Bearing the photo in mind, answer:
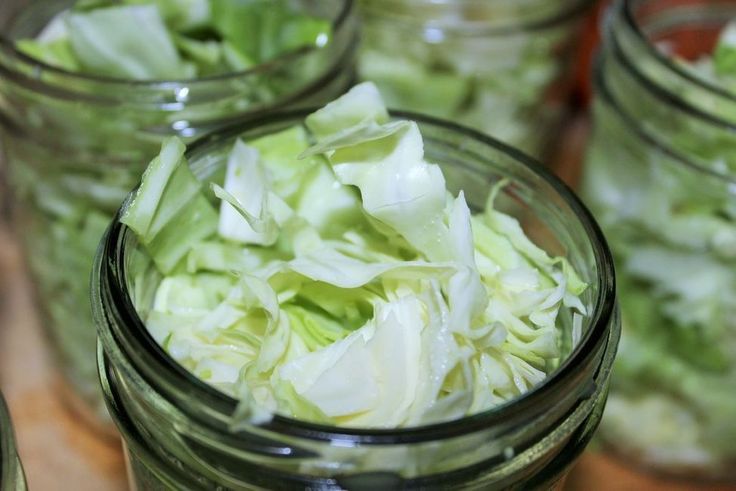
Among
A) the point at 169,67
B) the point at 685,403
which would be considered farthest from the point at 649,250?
the point at 169,67

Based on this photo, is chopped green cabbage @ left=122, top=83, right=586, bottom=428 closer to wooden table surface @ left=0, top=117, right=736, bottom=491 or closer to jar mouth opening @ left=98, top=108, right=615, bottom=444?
jar mouth opening @ left=98, top=108, right=615, bottom=444

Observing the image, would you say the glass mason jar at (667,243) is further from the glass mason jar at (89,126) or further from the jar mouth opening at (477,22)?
the glass mason jar at (89,126)

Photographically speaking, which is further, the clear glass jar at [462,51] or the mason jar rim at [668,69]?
the clear glass jar at [462,51]

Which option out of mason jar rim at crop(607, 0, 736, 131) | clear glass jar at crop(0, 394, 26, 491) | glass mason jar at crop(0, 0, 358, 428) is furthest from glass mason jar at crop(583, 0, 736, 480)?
clear glass jar at crop(0, 394, 26, 491)

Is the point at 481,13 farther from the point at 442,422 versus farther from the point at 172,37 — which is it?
the point at 442,422

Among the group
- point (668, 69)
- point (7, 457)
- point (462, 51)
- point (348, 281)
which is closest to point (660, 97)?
point (668, 69)

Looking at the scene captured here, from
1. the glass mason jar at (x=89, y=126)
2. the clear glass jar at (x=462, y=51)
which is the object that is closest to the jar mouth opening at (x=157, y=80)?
the glass mason jar at (x=89, y=126)

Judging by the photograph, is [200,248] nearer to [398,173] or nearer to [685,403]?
[398,173]
